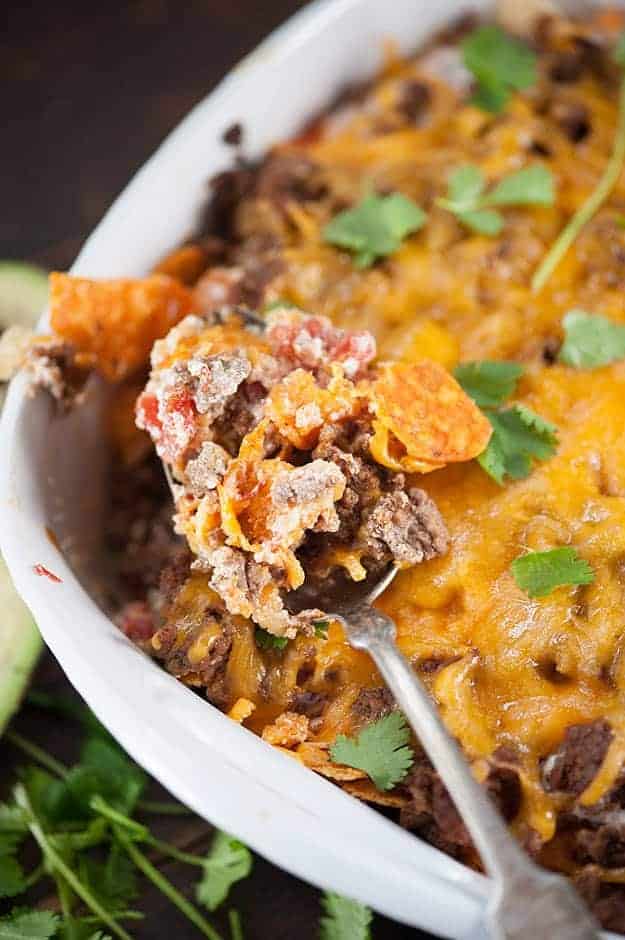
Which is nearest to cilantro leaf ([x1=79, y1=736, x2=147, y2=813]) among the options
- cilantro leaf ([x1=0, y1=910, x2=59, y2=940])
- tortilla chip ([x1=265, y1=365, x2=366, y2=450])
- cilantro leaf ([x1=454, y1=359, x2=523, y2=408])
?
cilantro leaf ([x1=0, y1=910, x2=59, y2=940])

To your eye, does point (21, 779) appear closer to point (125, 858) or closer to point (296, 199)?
point (125, 858)

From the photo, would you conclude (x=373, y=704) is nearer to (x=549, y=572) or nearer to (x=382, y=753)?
(x=382, y=753)

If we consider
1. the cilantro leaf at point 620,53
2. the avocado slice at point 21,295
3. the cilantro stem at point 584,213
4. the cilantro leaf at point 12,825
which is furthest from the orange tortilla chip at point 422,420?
the cilantro leaf at point 620,53

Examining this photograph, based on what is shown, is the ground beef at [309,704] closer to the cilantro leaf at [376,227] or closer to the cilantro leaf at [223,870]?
the cilantro leaf at [223,870]

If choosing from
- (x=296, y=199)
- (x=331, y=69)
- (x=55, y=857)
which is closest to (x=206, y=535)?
(x=55, y=857)

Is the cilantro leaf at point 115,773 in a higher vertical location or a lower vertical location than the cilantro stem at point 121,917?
higher

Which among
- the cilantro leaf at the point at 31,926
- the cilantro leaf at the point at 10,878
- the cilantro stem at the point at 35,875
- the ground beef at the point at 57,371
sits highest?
the ground beef at the point at 57,371

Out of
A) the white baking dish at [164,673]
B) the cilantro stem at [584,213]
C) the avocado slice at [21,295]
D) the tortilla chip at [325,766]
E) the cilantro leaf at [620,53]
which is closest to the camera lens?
the white baking dish at [164,673]
